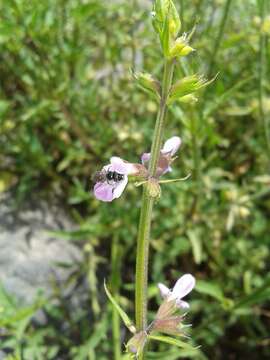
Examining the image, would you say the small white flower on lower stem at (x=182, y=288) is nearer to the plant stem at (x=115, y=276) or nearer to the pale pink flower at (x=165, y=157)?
the pale pink flower at (x=165, y=157)

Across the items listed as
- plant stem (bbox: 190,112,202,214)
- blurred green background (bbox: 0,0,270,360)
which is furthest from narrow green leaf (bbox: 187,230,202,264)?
plant stem (bbox: 190,112,202,214)

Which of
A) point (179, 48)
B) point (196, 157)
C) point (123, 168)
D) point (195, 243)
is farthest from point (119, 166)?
point (195, 243)

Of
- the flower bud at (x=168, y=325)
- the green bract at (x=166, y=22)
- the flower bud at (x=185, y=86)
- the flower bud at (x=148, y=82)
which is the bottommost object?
the flower bud at (x=168, y=325)

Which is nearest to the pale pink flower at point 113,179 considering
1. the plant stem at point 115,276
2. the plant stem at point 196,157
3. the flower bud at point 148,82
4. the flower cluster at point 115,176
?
the flower cluster at point 115,176

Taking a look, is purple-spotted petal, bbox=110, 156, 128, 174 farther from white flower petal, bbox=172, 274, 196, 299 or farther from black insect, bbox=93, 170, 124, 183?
white flower petal, bbox=172, 274, 196, 299

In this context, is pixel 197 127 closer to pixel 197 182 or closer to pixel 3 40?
pixel 197 182
